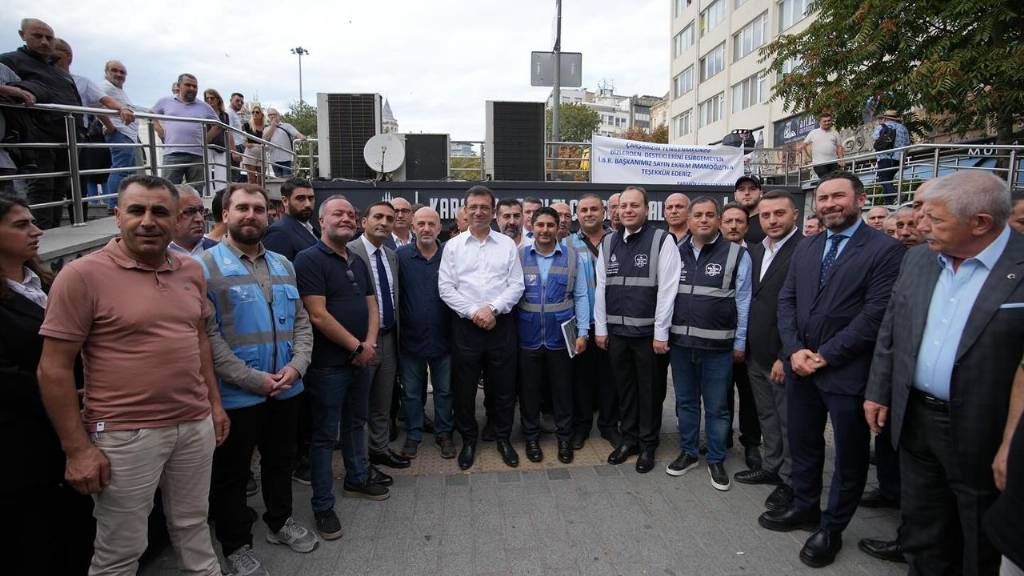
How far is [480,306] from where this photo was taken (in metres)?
4.18

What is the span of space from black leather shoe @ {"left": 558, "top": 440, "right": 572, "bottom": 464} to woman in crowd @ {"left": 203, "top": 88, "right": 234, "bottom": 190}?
5.55 m

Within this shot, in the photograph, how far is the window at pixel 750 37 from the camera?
2961 cm

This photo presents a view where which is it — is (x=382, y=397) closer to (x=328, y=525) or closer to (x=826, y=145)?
(x=328, y=525)

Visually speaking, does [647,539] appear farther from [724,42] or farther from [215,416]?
[724,42]

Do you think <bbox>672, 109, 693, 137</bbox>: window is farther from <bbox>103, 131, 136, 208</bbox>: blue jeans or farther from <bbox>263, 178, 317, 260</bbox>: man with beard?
<bbox>263, 178, 317, 260</bbox>: man with beard

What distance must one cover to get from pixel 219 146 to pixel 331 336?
531 cm

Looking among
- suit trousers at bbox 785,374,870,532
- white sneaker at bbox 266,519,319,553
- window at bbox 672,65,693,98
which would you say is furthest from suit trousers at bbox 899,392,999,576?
window at bbox 672,65,693,98

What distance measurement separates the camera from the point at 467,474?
162 inches

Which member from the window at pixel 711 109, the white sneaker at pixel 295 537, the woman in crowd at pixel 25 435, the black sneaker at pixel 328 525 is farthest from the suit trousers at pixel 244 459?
the window at pixel 711 109

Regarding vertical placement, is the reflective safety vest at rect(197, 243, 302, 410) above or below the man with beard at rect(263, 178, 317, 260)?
below

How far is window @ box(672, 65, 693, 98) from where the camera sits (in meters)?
39.3

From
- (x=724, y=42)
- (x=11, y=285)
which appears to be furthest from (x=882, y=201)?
(x=724, y=42)

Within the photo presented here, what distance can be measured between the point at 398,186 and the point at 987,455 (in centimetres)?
768

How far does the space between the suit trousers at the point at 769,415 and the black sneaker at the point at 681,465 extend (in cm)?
51
